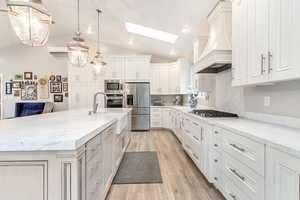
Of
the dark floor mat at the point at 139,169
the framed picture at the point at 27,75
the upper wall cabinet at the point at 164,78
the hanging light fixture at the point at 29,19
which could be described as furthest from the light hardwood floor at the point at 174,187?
the framed picture at the point at 27,75

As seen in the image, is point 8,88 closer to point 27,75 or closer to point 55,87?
point 27,75

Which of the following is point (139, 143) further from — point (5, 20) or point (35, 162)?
point (5, 20)

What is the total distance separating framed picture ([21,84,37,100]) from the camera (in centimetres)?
739

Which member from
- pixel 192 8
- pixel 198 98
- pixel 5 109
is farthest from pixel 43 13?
pixel 5 109

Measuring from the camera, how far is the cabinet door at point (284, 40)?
1.41 metres

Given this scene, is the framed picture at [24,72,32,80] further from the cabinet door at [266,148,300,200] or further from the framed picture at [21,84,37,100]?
the cabinet door at [266,148,300,200]

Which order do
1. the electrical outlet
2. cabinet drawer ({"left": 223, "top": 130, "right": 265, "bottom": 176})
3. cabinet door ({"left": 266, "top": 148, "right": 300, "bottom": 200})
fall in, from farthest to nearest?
1. the electrical outlet
2. cabinet drawer ({"left": 223, "top": 130, "right": 265, "bottom": 176})
3. cabinet door ({"left": 266, "top": 148, "right": 300, "bottom": 200})

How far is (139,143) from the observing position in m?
4.99

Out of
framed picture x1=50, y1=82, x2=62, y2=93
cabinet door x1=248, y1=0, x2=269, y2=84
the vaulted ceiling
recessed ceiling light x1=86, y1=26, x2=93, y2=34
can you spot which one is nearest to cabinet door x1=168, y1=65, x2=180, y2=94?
the vaulted ceiling

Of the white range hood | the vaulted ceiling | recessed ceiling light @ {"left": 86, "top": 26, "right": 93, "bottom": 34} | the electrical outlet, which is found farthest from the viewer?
recessed ceiling light @ {"left": 86, "top": 26, "right": 93, "bottom": 34}

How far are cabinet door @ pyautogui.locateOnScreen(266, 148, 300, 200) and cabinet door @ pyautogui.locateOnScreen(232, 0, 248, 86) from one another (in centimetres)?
116

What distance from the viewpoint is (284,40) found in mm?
1531

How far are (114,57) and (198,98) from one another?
3356 millimetres

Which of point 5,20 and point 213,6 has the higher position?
point 5,20
